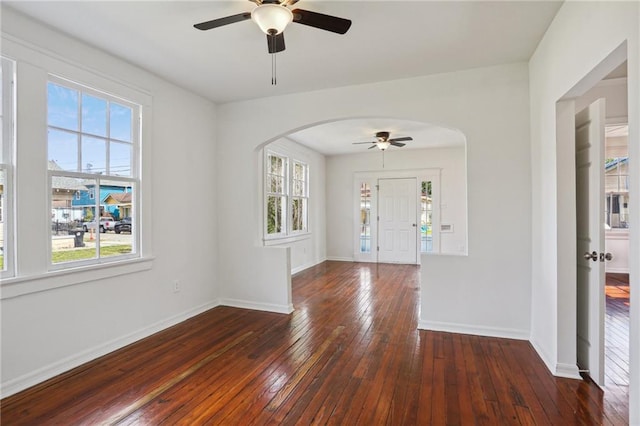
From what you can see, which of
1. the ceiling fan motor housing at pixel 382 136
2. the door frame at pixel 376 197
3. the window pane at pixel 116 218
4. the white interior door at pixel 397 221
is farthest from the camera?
the white interior door at pixel 397 221

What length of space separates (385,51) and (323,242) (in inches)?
222

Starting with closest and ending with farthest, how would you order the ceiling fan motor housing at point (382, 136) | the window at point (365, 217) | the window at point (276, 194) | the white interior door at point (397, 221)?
the ceiling fan motor housing at point (382, 136)
the window at point (276, 194)
the white interior door at point (397, 221)
the window at point (365, 217)

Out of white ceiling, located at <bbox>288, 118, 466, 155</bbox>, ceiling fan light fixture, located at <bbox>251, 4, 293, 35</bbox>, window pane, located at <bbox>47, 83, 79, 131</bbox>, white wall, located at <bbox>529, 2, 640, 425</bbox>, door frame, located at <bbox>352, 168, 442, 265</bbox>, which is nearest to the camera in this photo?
white wall, located at <bbox>529, 2, 640, 425</bbox>

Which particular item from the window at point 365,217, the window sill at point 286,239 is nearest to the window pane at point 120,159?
the window sill at point 286,239

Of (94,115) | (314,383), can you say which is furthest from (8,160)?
(314,383)

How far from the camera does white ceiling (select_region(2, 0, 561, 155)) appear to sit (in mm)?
2291

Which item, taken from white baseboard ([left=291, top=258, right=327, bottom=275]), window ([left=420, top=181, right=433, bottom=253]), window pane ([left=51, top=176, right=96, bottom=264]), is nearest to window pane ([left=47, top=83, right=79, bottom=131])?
window pane ([left=51, top=176, right=96, bottom=264])

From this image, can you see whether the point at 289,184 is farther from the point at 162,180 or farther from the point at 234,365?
the point at 234,365

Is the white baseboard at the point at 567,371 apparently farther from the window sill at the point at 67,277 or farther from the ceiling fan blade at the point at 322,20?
the window sill at the point at 67,277

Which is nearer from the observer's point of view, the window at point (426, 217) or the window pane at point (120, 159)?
the window pane at point (120, 159)

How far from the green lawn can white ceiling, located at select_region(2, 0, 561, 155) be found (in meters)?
1.79

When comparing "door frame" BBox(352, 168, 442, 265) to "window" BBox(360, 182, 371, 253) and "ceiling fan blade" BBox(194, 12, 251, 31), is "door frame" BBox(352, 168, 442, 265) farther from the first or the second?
"ceiling fan blade" BBox(194, 12, 251, 31)

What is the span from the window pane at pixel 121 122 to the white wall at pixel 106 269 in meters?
0.18

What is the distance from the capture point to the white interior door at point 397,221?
7.53 m
